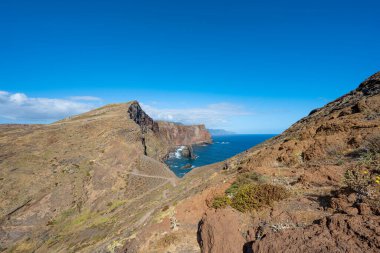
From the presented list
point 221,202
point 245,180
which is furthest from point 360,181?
point 221,202

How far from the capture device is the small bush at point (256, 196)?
1338 centimetres

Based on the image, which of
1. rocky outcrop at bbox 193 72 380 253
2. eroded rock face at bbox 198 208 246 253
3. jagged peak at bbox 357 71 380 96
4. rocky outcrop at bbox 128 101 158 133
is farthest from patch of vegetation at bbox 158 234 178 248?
rocky outcrop at bbox 128 101 158 133

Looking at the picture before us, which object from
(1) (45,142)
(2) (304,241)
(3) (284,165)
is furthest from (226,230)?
(1) (45,142)

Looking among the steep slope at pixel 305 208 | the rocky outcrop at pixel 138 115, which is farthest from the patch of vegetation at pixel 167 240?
the rocky outcrop at pixel 138 115

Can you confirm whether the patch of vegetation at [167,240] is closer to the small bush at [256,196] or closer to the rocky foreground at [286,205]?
the rocky foreground at [286,205]

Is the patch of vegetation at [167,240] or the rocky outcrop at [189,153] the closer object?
the patch of vegetation at [167,240]

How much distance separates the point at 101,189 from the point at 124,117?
154ft

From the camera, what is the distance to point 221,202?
1538 cm

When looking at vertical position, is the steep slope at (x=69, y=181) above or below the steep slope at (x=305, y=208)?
below

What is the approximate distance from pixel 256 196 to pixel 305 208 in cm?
301

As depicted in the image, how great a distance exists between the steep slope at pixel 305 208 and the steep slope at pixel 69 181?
2411cm

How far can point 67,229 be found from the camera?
1951 inches

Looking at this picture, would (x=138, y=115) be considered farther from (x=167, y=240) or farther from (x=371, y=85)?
(x=167, y=240)

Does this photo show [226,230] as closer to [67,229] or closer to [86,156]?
[67,229]
